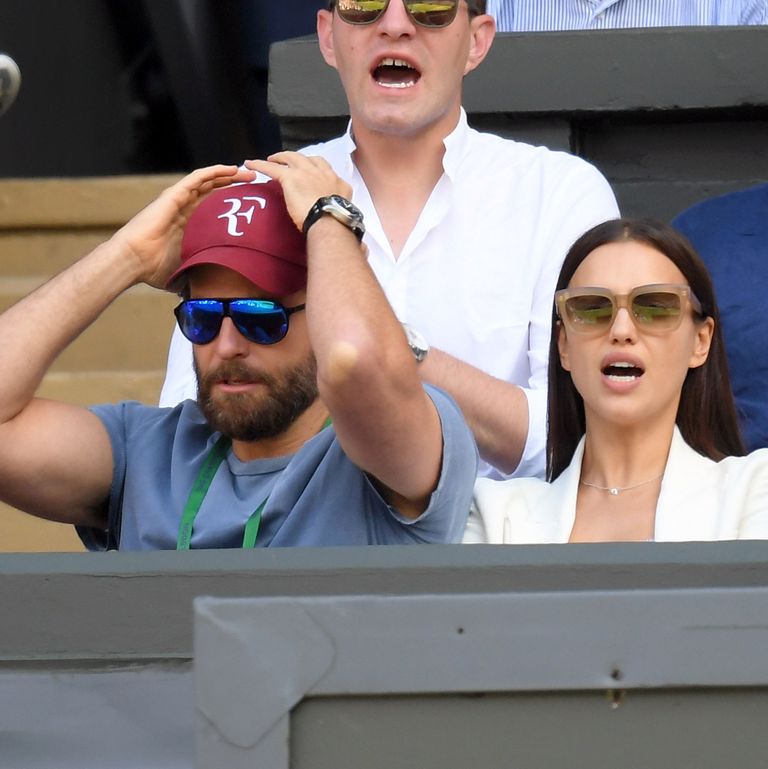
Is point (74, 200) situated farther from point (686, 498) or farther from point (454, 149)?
point (686, 498)

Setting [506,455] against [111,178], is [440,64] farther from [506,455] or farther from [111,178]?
[111,178]

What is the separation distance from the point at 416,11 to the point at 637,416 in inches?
45.2

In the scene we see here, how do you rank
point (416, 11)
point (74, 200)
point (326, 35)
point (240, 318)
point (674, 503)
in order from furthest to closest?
point (74, 200), point (326, 35), point (416, 11), point (240, 318), point (674, 503)

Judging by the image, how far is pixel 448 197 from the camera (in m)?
3.36

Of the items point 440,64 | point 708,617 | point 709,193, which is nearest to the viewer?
point 708,617

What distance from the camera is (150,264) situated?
2814 millimetres

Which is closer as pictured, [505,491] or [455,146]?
[505,491]

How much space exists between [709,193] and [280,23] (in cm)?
182

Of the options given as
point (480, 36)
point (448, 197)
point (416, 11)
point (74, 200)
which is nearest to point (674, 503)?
point (448, 197)

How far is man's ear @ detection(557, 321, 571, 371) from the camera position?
2.62m

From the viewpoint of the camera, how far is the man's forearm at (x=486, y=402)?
2816 millimetres

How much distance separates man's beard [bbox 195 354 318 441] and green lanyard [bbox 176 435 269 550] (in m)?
0.09

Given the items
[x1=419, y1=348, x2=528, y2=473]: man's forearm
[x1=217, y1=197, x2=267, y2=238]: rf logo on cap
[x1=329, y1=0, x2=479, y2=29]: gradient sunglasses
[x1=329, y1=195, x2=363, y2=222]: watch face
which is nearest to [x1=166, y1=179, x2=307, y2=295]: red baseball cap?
[x1=217, y1=197, x2=267, y2=238]: rf logo on cap

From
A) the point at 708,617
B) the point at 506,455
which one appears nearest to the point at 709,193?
the point at 506,455
